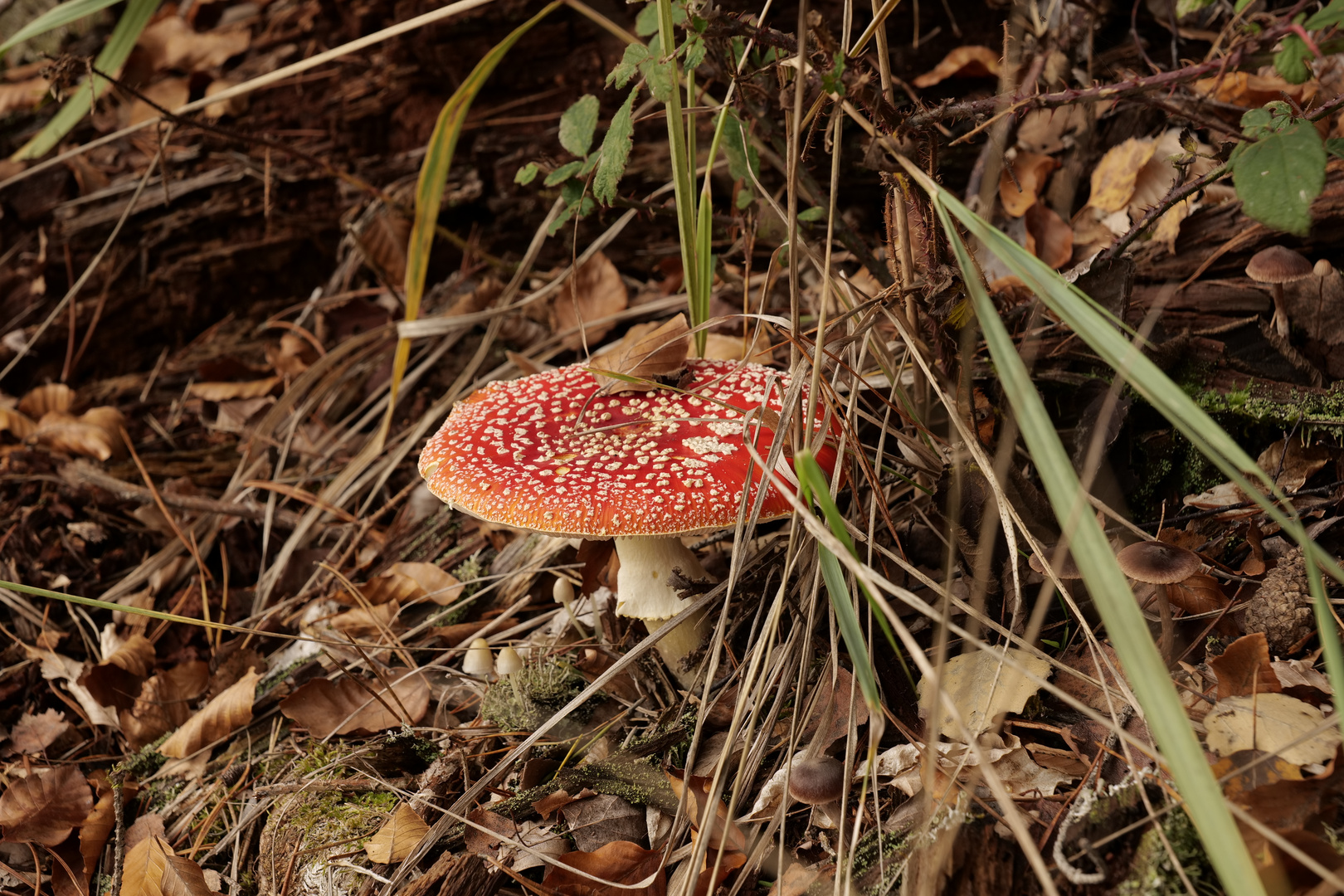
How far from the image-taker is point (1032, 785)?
171 centimetres

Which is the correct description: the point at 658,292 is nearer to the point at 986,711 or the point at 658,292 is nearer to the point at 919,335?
the point at 919,335

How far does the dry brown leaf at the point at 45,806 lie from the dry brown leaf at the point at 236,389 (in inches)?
70.3

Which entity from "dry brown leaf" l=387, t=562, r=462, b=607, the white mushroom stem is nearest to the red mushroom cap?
the white mushroom stem

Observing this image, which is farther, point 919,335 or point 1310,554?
point 919,335

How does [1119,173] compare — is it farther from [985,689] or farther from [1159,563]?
[985,689]

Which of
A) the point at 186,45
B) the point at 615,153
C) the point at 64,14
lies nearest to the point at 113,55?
the point at 64,14

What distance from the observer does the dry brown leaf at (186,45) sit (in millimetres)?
4176

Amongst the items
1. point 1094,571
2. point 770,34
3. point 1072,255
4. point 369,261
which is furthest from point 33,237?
point 1094,571

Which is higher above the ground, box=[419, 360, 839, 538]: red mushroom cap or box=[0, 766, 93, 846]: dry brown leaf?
box=[419, 360, 839, 538]: red mushroom cap

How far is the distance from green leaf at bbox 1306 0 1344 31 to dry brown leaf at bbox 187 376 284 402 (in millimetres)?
3750

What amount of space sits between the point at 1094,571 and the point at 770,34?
3.97ft

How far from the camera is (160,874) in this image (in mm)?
2129

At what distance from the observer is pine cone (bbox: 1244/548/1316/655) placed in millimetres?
1772

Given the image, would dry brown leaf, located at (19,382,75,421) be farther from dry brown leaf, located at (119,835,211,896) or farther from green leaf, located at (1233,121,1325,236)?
green leaf, located at (1233,121,1325,236)
